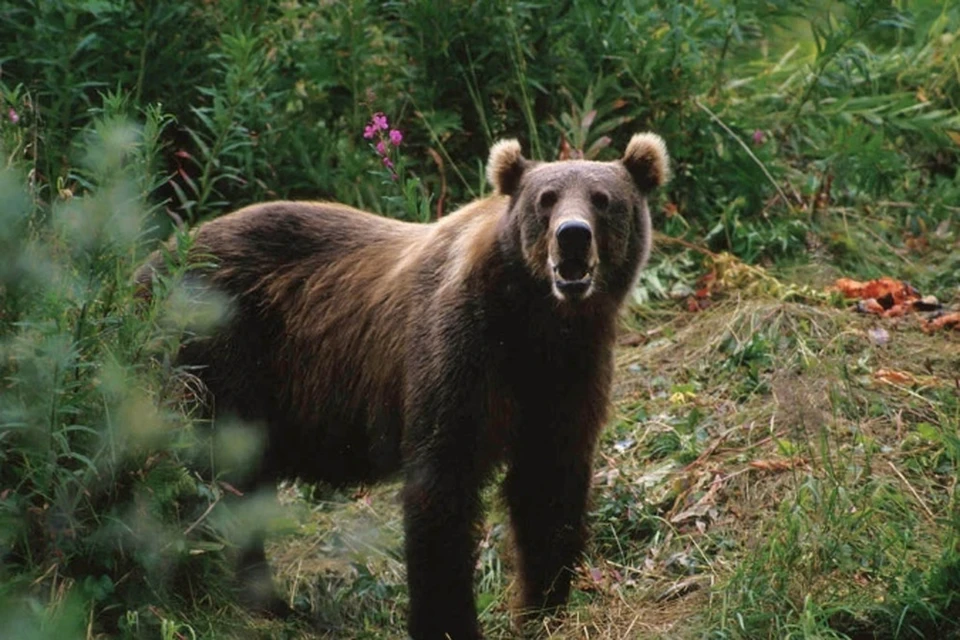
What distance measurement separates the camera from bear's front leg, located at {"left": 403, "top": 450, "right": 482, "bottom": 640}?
5.40 m

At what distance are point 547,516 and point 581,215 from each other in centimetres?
119

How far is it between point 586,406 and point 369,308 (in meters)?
0.97

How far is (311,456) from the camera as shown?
6195 millimetres

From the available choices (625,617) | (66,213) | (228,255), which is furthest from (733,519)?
(66,213)

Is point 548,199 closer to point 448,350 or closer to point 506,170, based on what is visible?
point 506,170

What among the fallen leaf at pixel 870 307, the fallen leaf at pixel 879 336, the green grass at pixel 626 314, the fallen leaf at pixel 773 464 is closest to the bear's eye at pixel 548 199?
the green grass at pixel 626 314

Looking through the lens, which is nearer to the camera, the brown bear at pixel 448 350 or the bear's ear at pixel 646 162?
the brown bear at pixel 448 350

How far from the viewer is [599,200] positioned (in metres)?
5.54

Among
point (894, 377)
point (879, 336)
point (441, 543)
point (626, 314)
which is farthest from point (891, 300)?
point (441, 543)

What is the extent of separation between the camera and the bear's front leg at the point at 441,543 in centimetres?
540

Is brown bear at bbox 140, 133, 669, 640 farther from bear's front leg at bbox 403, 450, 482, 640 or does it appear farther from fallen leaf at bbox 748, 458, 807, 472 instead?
fallen leaf at bbox 748, 458, 807, 472

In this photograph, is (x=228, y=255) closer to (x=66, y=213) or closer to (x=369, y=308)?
(x=369, y=308)

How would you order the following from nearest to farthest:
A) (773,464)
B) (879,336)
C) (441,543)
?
1. (441,543)
2. (773,464)
3. (879,336)

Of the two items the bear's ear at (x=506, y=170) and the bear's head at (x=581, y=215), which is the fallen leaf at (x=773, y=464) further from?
the bear's ear at (x=506, y=170)
